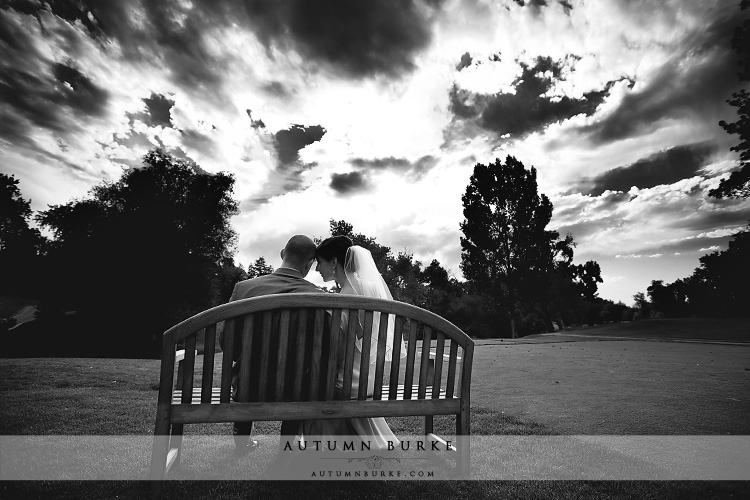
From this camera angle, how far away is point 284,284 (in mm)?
2965

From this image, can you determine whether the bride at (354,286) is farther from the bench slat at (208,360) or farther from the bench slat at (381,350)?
the bench slat at (208,360)

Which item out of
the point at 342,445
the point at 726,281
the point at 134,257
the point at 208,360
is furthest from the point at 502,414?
the point at 726,281

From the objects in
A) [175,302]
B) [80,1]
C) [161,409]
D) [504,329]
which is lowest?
[504,329]

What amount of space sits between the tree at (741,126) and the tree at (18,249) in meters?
44.1

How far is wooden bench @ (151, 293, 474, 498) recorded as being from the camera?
194 centimetres

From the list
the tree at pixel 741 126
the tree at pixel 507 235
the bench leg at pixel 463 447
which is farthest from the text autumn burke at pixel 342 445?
the tree at pixel 507 235

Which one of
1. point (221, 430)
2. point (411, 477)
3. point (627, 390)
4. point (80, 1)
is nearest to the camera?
point (411, 477)

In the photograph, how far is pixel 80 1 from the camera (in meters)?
8.59

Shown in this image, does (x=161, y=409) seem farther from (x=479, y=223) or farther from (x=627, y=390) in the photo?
(x=479, y=223)

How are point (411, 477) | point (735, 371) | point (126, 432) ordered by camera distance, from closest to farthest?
point (411, 477), point (126, 432), point (735, 371)

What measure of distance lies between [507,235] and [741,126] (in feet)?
72.8

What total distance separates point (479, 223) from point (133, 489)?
41.9m

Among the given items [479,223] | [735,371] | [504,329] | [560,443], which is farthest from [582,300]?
[560,443]

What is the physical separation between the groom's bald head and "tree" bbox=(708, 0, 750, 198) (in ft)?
90.6
